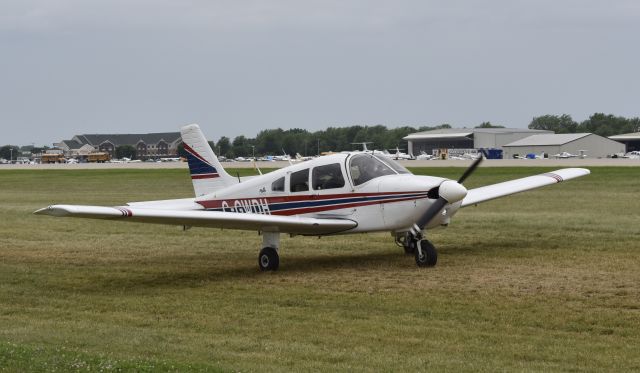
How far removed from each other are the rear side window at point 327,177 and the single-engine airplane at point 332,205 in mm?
18

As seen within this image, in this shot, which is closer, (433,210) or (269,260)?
(433,210)

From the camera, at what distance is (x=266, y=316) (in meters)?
12.4

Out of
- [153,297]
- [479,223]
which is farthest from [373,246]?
[153,297]

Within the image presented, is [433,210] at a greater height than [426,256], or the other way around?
[433,210]

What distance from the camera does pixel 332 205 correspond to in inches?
666

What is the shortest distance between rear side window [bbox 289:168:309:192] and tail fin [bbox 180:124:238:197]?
2073mm

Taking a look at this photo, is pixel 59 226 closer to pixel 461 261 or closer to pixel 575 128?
pixel 461 261

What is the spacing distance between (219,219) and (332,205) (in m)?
2.22

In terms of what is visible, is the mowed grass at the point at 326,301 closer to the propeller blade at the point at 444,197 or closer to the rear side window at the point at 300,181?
the propeller blade at the point at 444,197

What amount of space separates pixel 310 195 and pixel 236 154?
150 m

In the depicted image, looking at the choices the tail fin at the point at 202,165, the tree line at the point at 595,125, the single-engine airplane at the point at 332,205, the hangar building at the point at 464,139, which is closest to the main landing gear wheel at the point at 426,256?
the single-engine airplane at the point at 332,205

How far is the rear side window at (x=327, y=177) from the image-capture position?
16938 millimetres

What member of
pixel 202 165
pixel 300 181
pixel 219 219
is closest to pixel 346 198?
pixel 300 181

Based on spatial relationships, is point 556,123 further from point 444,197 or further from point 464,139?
point 444,197
